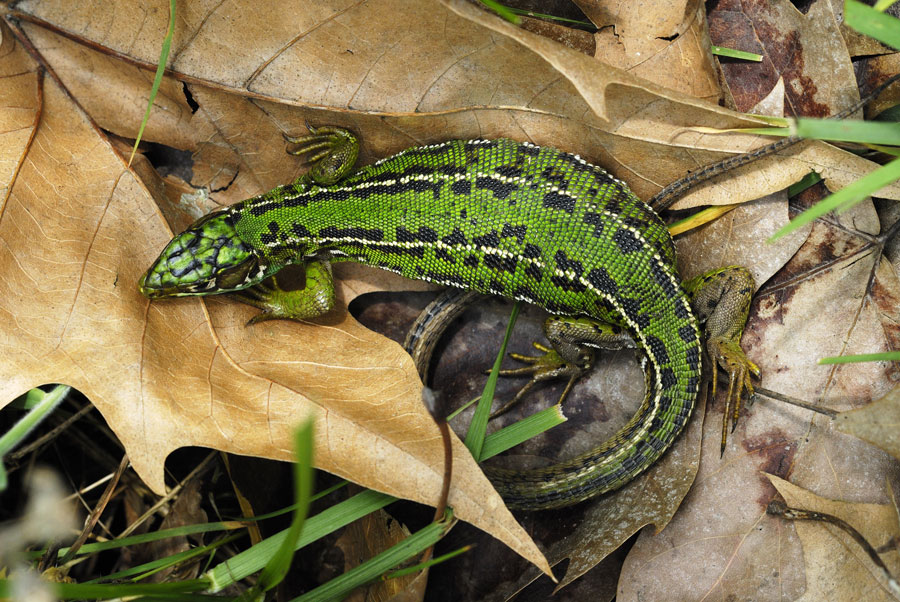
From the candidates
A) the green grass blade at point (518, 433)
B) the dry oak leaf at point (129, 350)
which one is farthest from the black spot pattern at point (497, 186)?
the green grass blade at point (518, 433)

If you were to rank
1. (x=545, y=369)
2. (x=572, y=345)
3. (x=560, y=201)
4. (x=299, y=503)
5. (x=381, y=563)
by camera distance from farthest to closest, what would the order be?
1. (x=545, y=369)
2. (x=572, y=345)
3. (x=560, y=201)
4. (x=381, y=563)
5. (x=299, y=503)

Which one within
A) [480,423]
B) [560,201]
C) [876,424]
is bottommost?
[480,423]

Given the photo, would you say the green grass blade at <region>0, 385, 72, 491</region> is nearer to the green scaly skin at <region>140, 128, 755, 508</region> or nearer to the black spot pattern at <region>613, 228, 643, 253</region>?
the green scaly skin at <region>140, 128, 755, 508</region>

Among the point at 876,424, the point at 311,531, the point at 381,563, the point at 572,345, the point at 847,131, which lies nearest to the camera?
the point at 847,131

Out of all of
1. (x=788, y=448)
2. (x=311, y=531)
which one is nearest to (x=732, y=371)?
(x=788, y=448)

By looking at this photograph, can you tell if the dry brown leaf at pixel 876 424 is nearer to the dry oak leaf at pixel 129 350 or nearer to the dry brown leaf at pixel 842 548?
the dry brown leaf at pixel 842 548

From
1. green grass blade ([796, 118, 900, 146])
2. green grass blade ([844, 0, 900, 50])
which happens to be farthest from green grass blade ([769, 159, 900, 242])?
green grass blade ([844, 0, 900, 50])

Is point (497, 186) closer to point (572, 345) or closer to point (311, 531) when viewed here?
point (572, 345)
